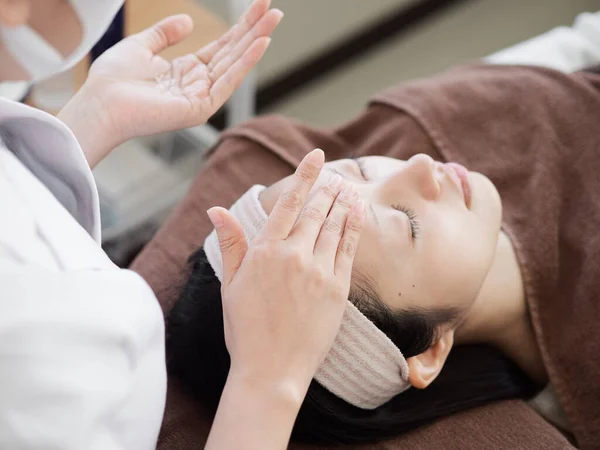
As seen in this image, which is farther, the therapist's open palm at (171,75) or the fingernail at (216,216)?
the therapist's open palm at (171,75)

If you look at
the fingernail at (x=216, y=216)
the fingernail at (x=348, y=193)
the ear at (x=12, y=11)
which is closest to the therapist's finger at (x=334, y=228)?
the fingernail at (x=348, y=193)

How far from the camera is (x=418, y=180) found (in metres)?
0.99

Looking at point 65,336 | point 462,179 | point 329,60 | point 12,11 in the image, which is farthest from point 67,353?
point 329,60

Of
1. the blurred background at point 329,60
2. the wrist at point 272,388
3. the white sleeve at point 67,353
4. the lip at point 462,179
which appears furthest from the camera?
the blurred background at point 329,60

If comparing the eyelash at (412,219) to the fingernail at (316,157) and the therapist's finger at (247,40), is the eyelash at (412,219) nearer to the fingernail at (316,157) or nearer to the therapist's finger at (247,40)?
the fingernail at (316,157)

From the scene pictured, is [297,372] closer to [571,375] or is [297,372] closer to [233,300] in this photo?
[233,300]

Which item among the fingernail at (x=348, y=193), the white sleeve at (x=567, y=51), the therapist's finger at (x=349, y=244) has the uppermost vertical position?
the fingernail at (x=348, y=193)

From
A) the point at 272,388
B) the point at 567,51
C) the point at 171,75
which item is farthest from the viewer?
the point at 567,51

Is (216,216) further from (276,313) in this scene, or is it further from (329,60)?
(329,60)

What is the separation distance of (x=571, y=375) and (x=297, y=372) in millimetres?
573

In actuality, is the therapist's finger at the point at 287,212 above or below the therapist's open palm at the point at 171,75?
below

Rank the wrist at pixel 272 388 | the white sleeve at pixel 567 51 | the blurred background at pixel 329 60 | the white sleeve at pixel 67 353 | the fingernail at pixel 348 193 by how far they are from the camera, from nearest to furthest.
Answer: the white sleeve at pixel 67 353 → the wrist at pixel 272 388 → the fingernail at pixel 348 193 → the white sleeve at pixel 567 51 → the blurred background at pixel 329 60

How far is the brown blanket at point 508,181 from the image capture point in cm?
104

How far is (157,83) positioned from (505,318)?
2.33 feet
